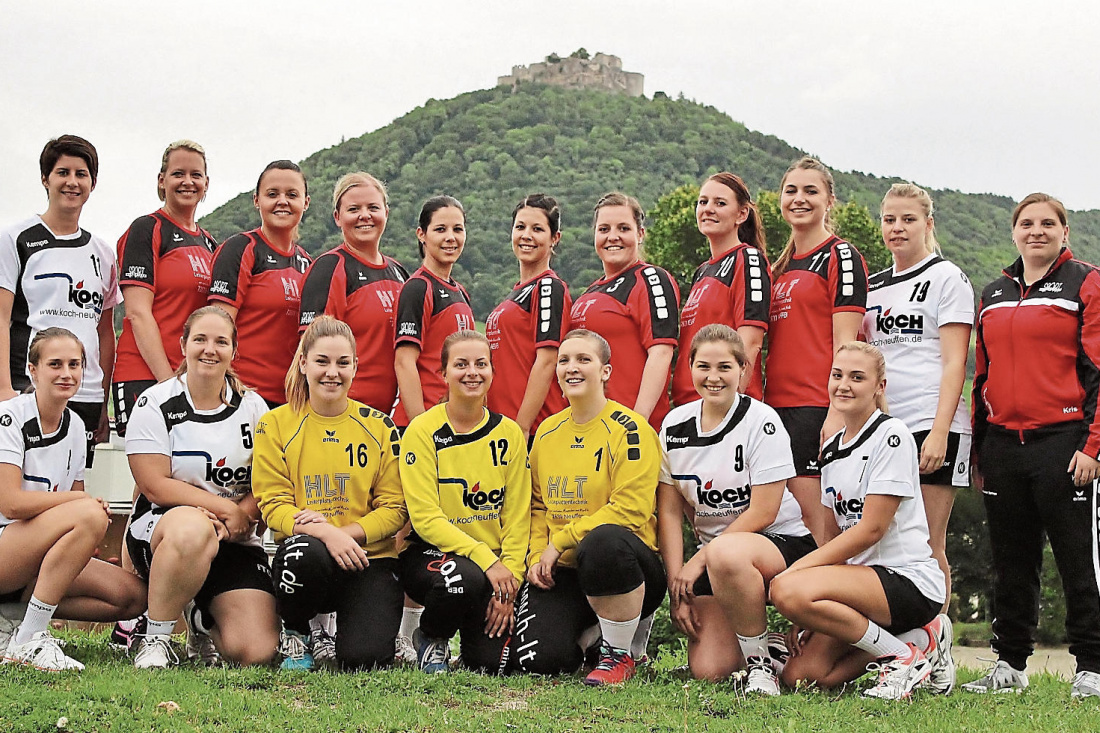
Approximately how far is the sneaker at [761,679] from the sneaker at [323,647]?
2.17m

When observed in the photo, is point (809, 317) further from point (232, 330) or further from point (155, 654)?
point (155, 654)

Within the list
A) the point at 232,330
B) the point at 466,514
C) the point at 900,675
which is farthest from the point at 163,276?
the point at 900,675

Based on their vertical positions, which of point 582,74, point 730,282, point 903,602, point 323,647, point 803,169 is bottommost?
point 323,647

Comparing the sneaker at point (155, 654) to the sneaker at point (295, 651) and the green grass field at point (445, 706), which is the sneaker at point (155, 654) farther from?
the sneaker at point (295, 651)

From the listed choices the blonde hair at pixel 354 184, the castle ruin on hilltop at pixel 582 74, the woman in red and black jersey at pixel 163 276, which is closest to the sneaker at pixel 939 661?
the blonde hair at pixel 354 184

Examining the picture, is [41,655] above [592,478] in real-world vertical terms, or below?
below

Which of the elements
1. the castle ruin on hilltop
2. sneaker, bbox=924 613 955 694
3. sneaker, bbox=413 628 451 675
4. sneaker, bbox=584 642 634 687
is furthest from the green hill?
sneaker, bbox=924 613 955 694

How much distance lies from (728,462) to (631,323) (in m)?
1.17

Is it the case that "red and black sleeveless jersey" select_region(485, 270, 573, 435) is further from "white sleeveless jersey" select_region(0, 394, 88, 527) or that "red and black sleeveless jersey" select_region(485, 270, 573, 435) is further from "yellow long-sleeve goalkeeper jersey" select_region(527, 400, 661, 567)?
"white sleeveless jersey" select_region(0, 394, 88, 527)

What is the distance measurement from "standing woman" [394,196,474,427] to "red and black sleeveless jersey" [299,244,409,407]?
5.9 inches

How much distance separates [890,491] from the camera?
529cm

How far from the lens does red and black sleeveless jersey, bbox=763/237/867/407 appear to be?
6180 millimetres

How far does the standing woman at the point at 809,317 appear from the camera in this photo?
610 cm

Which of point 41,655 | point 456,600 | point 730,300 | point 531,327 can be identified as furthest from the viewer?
point 531,327
